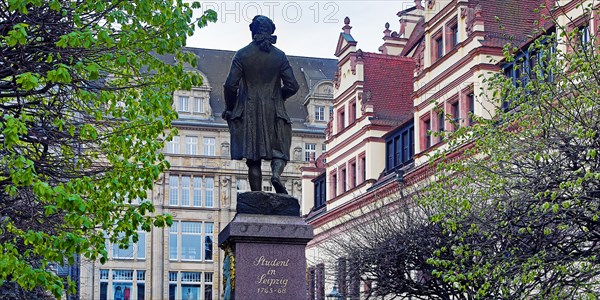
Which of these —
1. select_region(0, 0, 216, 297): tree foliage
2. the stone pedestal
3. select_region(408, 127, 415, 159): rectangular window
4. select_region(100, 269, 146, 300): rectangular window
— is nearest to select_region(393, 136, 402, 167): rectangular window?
select_region(408, 127, 415, 159): rectangular window

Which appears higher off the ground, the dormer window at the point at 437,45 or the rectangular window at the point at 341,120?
the dormer window at the point at 437,45

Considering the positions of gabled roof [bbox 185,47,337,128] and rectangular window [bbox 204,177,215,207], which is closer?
rectangular window [bbox 204,177,215,207]

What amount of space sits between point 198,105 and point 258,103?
6118cm

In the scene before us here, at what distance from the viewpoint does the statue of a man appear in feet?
48.8

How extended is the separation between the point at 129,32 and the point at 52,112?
5.83 feet

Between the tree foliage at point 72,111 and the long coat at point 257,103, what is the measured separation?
2.10 meters

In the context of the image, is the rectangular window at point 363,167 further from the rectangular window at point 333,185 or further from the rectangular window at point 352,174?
the rectangular window at point 333,185

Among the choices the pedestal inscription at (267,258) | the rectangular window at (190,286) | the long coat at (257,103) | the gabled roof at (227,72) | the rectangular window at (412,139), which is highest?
the gabled roof at (227,72)

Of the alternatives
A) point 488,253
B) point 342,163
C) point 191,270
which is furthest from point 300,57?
point 488,253

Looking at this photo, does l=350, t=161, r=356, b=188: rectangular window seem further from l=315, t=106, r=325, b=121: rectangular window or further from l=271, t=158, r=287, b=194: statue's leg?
l=271, t=158, r=287, b=194: statue's leg

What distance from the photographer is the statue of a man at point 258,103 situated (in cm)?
1486

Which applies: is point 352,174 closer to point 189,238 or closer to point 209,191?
point 209,191

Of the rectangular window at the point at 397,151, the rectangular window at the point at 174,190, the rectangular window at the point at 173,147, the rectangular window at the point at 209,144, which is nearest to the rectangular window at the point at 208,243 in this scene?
the rectangular window at the point at 174,190

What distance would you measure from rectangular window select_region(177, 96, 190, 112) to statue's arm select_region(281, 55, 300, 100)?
6073 cm
